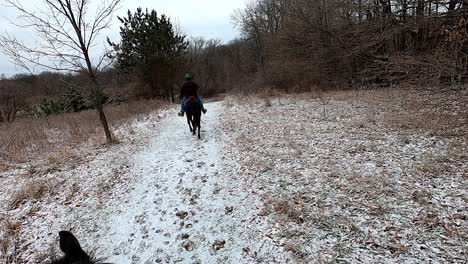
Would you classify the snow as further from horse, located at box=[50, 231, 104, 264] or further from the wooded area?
the wooded area

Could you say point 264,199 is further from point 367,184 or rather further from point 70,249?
point 70,249

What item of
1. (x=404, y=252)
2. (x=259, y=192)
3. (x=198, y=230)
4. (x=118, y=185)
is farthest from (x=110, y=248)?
(x=404, y=252)

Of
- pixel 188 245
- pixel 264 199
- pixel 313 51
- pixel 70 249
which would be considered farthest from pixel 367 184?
pixel 313 51

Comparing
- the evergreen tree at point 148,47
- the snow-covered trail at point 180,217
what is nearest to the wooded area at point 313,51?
the evergreen tree at point 148,47

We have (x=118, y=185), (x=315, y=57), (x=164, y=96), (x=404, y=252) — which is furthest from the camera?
(x=164, y=96)

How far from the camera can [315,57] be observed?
19891 mm

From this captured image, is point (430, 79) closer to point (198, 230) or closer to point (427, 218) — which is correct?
point (427, 218)

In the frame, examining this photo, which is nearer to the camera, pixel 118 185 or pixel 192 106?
pixel 118 185

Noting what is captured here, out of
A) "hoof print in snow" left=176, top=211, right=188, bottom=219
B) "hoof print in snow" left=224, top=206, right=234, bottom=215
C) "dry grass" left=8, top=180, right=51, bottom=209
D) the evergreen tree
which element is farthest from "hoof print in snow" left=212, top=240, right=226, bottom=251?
the evergreen tree

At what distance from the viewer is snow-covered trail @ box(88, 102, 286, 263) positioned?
343cm

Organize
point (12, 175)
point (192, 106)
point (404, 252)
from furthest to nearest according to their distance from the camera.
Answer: point (192, 106) < point (12, 175) < point (404, 252)

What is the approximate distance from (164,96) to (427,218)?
1118 inches

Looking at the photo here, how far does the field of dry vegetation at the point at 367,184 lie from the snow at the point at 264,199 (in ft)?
0.07

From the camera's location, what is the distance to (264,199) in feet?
14.6
